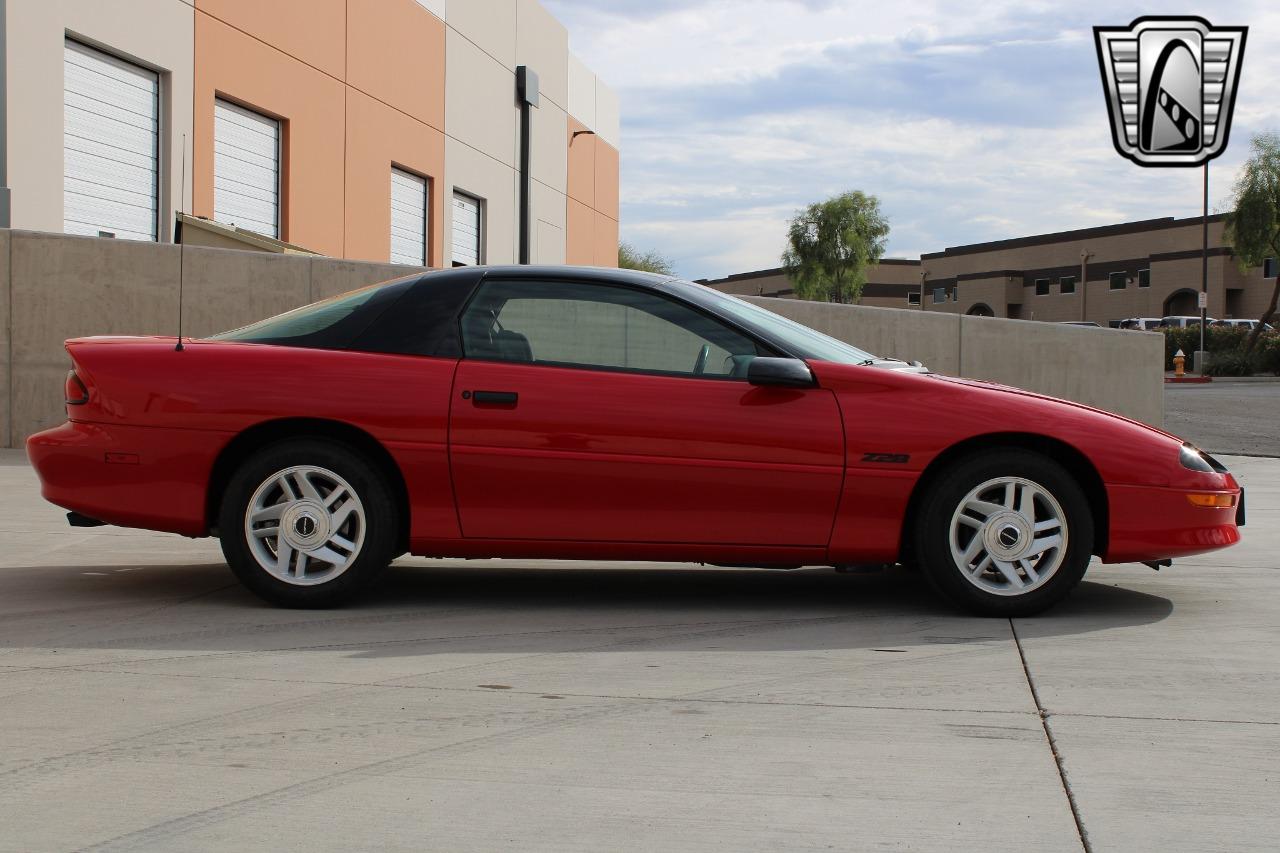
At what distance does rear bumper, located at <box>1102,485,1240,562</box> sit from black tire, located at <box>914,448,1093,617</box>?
0.42 ft

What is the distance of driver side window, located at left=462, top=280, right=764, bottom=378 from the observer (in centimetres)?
570

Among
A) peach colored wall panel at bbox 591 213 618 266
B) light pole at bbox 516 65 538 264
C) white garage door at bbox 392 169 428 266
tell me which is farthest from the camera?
peach colored wall panel at bbox 591 213 618 266

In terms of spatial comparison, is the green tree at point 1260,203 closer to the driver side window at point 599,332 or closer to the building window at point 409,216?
the building window at point 409,216

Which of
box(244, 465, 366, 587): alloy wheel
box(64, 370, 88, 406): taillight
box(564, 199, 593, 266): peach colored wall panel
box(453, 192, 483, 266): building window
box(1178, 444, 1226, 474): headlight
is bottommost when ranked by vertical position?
box(244, 465, 366, 587): alloy wheel

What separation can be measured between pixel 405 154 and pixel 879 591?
21.3m

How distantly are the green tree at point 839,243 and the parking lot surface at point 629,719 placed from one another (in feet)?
253

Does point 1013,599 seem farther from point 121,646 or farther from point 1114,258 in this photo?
point 1114,258

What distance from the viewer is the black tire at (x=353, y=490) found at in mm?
5602

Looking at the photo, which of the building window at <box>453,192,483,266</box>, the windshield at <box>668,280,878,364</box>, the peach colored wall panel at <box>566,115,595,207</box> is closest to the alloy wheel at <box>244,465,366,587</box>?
the windshield at <box>668,280,878,364</box>

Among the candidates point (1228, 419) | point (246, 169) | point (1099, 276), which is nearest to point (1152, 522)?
point (1228, 419)

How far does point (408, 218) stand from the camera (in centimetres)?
2697

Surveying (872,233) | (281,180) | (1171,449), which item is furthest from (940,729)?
(872,233)

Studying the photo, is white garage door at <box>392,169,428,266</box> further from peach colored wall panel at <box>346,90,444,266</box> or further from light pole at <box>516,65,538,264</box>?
light pole at <box>516,65,538,264</box>

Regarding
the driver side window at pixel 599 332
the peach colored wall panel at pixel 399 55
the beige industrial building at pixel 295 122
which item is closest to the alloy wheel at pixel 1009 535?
the driver side window at pixel 599 332
